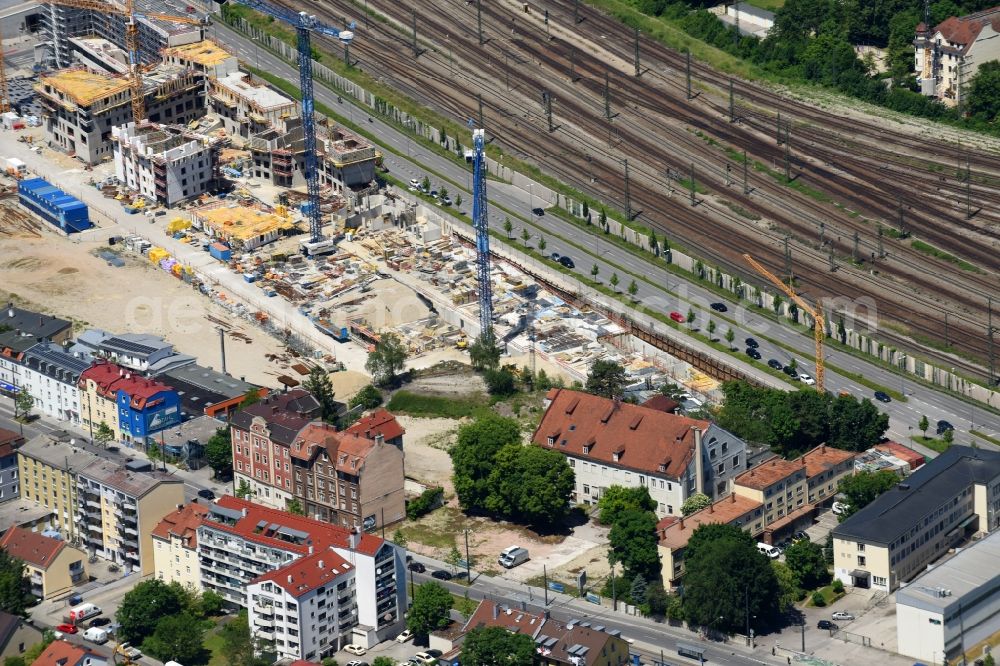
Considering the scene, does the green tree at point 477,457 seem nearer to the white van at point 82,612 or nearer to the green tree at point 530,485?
the green tree at point 530,485

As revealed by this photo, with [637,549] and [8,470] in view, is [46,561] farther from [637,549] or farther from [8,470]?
[637,549]

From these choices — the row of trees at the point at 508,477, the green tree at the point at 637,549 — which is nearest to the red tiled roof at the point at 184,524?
the row of trees at the point at 508,477

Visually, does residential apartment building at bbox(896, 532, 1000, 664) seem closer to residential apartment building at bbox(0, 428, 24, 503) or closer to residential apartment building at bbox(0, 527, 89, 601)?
residential apartment building at bbox(0, 527, 89, 601)

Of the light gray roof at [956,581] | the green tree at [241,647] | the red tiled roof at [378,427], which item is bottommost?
the green tree at [241,647]

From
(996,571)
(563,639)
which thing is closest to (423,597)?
(563,639)

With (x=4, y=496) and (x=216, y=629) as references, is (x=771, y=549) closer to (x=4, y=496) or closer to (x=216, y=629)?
(x=216, y=629)

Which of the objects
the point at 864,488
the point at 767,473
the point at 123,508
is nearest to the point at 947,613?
the point at 864,488

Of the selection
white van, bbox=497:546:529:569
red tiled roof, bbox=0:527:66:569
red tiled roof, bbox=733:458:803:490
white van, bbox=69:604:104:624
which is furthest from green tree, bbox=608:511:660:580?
red tiled roof, bbox=0:527:66:569
